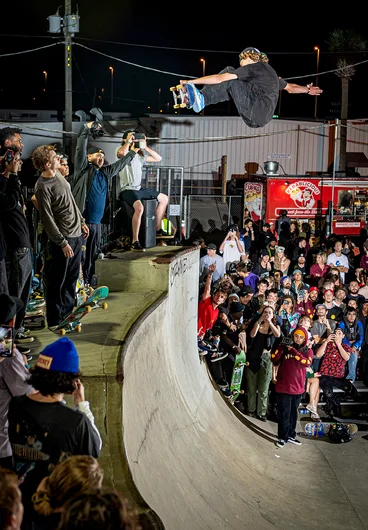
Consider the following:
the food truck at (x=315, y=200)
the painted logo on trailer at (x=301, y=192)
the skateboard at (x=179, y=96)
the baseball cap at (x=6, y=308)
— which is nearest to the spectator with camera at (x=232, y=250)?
the food truck at (x=315, y=200)

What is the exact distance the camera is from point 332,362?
10.4 meters

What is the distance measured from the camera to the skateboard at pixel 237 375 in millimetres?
9625

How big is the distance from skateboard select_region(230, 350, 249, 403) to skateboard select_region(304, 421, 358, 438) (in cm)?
116

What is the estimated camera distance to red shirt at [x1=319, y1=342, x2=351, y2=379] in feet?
34.1

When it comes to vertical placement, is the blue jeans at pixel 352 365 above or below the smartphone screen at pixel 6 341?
below

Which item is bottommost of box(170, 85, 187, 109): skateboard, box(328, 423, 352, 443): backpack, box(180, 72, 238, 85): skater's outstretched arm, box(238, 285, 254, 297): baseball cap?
box(328, 423, 352, 443): backpack

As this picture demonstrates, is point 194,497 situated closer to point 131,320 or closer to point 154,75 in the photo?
point 131,320

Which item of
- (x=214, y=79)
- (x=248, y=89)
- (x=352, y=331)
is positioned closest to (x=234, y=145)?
(x=352, y=331)

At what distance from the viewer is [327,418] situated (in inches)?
403

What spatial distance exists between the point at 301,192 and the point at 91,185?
14.0 m

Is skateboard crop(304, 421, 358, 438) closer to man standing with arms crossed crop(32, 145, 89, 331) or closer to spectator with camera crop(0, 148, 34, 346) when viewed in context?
man standing with arms crossed crop(32, 145, 89, 331)

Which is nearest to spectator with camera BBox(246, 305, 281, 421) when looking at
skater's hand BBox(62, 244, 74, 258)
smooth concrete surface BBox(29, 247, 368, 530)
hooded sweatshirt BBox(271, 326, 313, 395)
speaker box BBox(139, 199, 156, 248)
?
smooth concrete surface BBox(29, 247, 368, 530)

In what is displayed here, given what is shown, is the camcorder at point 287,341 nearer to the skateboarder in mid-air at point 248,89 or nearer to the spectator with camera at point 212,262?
the skateboarder in mid-air at point 248,89

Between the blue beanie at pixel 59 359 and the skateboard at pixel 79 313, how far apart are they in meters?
2.31
